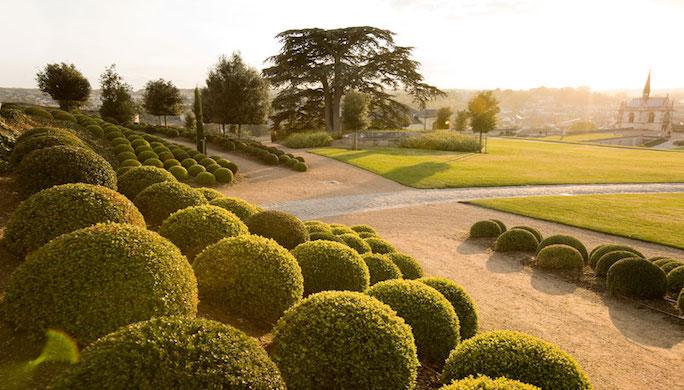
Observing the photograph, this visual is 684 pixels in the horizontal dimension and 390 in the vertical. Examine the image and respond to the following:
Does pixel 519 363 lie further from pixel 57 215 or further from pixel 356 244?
pixel 57 215

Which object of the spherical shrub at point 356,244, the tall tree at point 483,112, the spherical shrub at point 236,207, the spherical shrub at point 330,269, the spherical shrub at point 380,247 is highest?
the tall tree at point 483,112

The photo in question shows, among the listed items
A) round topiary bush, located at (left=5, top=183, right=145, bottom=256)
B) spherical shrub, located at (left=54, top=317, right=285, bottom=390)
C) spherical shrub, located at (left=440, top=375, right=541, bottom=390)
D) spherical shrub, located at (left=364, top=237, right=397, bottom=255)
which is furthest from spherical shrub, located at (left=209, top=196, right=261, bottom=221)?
spherical shrub, located at (left=440, top=375, right=541, bottom=390)

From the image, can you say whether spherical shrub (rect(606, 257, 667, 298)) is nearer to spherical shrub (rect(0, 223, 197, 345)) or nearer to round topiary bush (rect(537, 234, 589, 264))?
round topiary bush (rect(537, 234, 589, 264))

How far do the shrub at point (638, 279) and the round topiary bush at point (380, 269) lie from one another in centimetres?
712

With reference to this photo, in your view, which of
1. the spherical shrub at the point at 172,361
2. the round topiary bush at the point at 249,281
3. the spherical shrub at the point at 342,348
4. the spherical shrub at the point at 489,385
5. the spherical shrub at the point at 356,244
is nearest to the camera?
the spherical shrub at the point at 172,361

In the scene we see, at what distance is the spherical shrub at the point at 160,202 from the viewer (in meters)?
8.06

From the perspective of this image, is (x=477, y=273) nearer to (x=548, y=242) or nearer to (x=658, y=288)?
(x=548, y=242)

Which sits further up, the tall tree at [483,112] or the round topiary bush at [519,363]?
the tall tree at [483,112]

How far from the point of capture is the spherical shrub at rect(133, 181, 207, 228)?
8062 millimetres

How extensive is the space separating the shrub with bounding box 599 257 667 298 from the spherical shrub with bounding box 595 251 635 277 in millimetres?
1157

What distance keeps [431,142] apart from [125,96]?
33.3m

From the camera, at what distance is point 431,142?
151 ft

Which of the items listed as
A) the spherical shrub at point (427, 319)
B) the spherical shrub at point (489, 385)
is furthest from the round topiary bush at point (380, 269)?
the spherical shrub at point (489, 385)

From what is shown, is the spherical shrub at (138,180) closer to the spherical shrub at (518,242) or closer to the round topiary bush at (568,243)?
the spherical shrub at (518,242)
